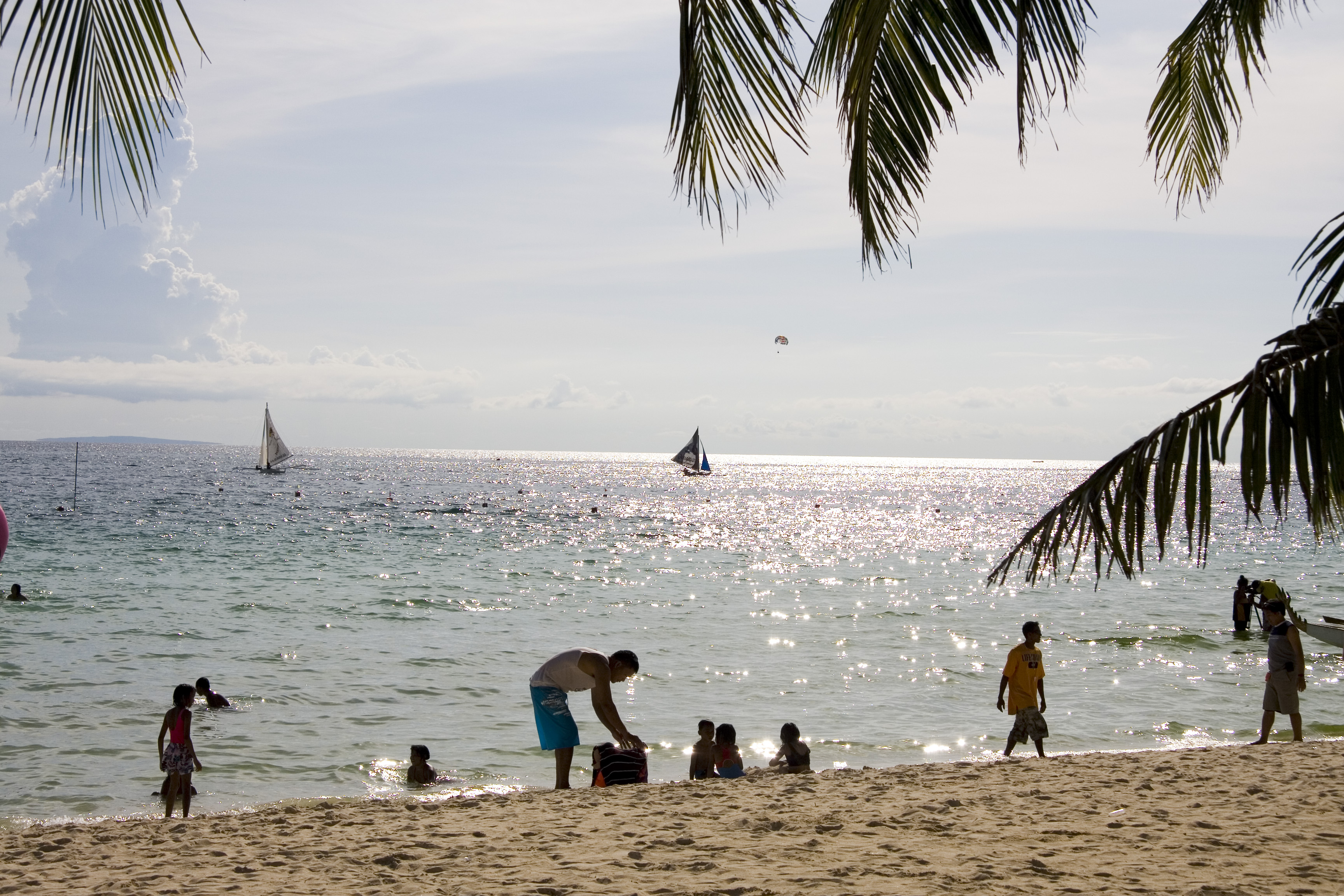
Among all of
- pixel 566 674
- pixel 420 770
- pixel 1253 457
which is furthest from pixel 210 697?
pixel 1253 457

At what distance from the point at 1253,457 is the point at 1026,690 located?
23.8ft

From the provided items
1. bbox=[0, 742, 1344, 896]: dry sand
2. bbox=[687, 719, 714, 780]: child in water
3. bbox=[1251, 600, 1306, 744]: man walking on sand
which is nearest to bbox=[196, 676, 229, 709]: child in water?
bbox=[0, 742, 1344, 896]: dry sand

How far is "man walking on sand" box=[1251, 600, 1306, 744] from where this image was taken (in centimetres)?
981

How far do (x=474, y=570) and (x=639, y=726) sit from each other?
71.5 ft

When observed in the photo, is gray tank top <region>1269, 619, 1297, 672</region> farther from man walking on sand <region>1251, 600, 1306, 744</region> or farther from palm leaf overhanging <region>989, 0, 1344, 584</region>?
palm leaf overhanging <region>989, 0, 1344, 584</region>

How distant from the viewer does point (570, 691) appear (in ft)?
25.7

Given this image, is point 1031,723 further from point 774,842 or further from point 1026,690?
point 774,842

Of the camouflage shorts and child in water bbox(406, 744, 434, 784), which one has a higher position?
the camouflage shorts

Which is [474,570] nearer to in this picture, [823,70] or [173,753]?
[173,753]

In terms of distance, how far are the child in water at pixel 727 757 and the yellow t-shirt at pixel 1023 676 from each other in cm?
261

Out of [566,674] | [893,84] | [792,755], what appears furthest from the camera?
[792,755]

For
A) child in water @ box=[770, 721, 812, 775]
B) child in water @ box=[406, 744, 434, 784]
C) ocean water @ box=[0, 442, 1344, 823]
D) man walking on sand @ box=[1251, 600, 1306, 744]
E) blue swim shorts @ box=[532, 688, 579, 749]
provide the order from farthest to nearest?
ocean water @ box=[0, 442, 1344, 823], child in water @ box=[406, 744, 434, 784], man walking on sand @ box=[1251, 600, 1306, 744], child in water @ box=[770, 721, 812, 775], blue swim shorts @ box=[532, 688, 579, 749]

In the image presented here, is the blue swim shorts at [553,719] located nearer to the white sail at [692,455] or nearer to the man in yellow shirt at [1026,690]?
the man in yellow shirt at [1026,690]

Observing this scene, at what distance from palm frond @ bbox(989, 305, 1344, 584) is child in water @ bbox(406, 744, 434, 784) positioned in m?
8.71
